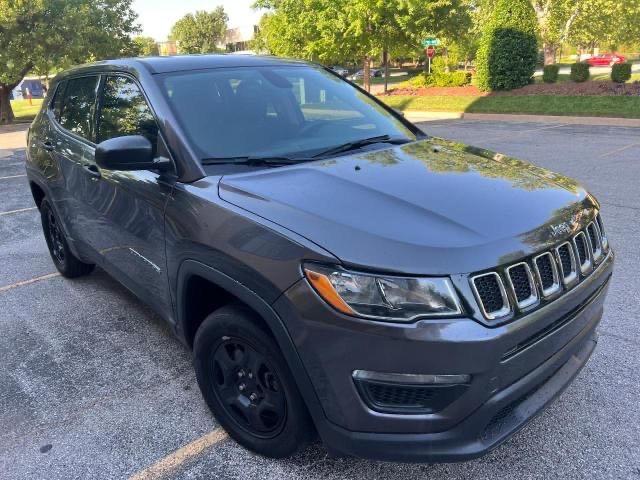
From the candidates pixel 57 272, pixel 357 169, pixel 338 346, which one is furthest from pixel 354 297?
pixel 57 272

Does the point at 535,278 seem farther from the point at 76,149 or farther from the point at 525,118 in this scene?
the point at 525,118

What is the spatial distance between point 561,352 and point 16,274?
4.82 m

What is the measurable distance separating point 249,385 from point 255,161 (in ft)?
3.54

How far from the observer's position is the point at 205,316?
276 centimetres

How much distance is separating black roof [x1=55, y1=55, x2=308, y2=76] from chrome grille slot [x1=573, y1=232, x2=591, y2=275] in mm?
2178

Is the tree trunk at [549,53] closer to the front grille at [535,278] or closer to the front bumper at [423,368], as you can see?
the front grille at [535,278]

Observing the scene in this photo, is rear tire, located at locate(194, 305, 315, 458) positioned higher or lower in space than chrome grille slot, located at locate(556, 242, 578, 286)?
lower

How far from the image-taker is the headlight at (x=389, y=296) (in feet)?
6.07

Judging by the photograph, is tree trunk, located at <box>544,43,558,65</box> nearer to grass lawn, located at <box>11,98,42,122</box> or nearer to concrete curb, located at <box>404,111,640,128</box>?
concrete curb, located at <box>404,111,640,128</box>

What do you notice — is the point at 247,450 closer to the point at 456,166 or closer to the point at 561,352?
the point at 561,352

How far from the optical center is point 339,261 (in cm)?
191

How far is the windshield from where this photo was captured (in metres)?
2.80

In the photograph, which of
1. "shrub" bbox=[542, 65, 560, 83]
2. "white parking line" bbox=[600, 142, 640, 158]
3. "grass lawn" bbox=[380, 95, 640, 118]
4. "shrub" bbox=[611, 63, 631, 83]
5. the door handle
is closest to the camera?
the door handle

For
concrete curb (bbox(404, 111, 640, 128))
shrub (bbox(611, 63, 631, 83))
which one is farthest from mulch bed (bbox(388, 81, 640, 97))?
concrete curb (bbox(404, 111, 640, 128))
